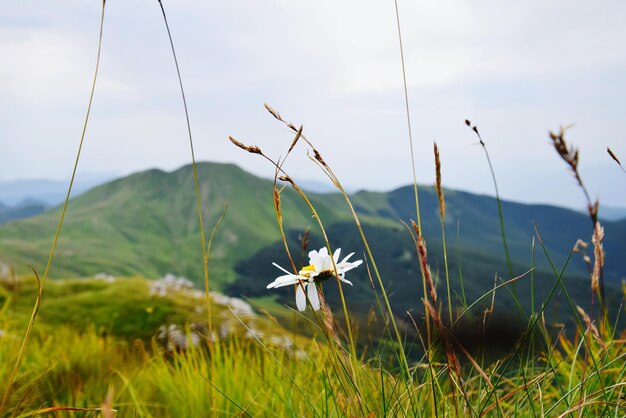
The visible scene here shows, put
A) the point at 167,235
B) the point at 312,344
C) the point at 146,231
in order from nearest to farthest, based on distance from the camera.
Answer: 1. the point at 312,344
2. the point at 146,231
3. the point at 167,235

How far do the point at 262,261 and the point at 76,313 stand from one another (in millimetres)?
146225

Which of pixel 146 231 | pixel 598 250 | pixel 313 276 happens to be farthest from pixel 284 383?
pixel 146 231

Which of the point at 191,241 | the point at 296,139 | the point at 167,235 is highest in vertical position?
the point at 296,139

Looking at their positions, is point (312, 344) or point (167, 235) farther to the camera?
point (167, 235)

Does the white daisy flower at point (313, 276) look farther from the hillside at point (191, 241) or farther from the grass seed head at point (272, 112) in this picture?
the hillside at point (191, 241)

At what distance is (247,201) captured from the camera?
193125 millimetres

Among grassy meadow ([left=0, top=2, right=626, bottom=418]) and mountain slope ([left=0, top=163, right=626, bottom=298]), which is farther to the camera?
mountain slope ([left=0, top=163, right=626, bottom=298])

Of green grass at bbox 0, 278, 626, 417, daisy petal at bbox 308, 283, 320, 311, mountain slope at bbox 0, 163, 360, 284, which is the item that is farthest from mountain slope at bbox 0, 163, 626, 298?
daisy petal at bbox 308, 283, 320, 311

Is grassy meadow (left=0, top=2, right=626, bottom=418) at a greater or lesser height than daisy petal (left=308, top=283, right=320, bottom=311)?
lesser

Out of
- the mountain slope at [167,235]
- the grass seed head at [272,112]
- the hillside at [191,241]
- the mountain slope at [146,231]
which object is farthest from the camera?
the mountain slope at [167,235]

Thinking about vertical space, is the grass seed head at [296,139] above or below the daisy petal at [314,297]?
above

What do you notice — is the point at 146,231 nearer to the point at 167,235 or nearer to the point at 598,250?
the point at 167,235

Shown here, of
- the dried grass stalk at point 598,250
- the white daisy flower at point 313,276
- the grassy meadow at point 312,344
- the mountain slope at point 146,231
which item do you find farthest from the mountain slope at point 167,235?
the dried grass stalk at point 598,250

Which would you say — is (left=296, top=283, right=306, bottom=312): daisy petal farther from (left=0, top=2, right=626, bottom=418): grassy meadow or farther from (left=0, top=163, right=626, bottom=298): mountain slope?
(left=0, top=163, right=626, bottom=298): mountain slope
